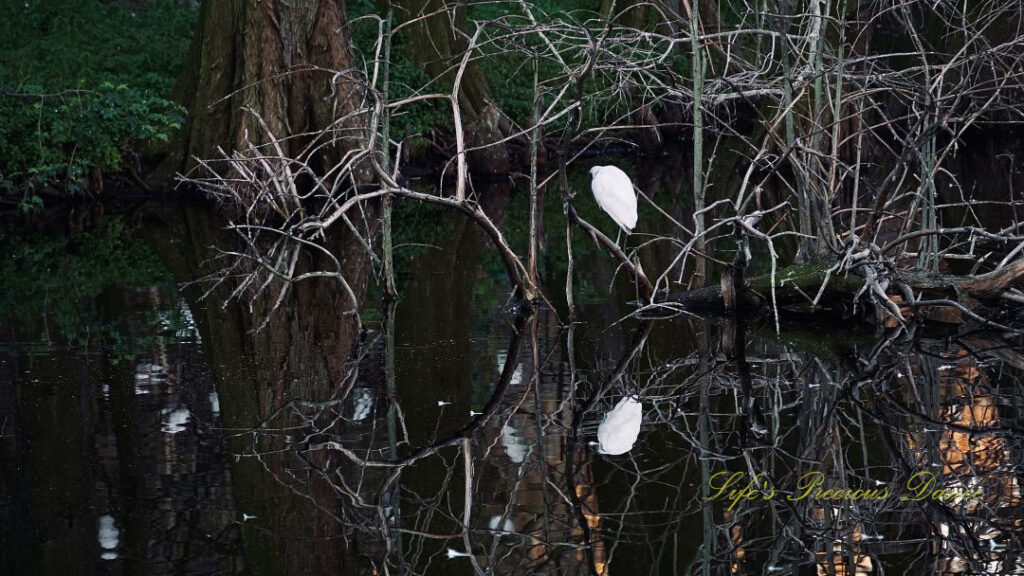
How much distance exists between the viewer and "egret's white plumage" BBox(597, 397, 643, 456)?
4.66 metres

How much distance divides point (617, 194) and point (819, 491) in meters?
3.53

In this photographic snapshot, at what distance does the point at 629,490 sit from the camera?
13.8ft

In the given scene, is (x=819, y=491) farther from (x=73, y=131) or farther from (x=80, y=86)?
(x=80, y=86)

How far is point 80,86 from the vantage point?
14.2 meters

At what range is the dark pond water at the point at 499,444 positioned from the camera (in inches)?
146

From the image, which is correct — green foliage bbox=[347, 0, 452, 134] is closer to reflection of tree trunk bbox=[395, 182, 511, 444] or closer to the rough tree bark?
the rough tree bark

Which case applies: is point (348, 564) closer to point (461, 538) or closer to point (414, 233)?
point (461, 538)

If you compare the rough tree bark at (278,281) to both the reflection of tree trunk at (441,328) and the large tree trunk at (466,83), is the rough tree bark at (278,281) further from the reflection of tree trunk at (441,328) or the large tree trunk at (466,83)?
the large tree trunk at (466,83)

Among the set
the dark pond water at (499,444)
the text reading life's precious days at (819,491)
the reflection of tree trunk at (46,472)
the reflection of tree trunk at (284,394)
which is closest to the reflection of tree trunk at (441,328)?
the dark pond water at (499,444)

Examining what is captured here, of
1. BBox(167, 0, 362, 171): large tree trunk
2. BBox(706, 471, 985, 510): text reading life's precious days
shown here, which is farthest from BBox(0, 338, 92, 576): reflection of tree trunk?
BBox(167, 0, 362, 171): large tree trunk

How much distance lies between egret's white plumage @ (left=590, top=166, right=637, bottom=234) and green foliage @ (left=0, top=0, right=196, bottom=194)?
21.3 feet

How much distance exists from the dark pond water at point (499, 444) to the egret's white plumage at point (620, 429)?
1 centimetres

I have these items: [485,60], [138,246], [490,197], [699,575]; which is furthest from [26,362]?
[485,60]

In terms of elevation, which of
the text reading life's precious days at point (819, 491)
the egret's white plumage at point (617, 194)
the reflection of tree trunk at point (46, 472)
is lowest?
the text reading life's precious days at point (819, 491)
